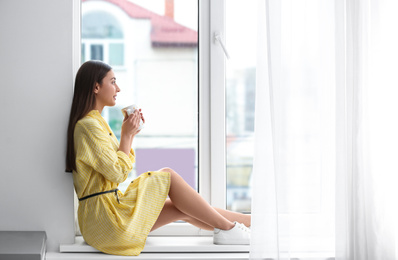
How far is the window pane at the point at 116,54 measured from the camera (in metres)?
2.30

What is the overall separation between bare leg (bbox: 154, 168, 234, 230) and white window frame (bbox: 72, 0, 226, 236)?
0.22 metres

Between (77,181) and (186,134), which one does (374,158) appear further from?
(77,181)

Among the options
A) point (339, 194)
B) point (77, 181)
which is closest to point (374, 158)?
point (339, 194)

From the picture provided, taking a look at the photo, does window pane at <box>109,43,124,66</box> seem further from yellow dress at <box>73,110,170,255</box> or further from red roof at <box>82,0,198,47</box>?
yellow dress at <box>73,110,170,255</box>

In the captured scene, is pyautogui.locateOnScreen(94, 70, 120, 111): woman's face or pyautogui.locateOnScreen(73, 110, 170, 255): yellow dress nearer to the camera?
pyautogui.locateOnScreen(73, 110, 170, 255): yellow dress

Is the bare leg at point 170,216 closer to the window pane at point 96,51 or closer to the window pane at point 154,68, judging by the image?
the window pane at point 154,68

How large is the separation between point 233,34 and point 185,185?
0.66 m

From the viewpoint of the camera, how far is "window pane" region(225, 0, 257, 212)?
2330mm

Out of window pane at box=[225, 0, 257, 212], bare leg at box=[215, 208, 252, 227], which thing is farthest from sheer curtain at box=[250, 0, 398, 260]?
window pane at box=[225, 0, 257, 212]

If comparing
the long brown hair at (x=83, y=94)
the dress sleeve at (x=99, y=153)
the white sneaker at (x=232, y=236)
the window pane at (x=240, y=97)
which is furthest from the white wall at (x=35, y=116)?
the window pane at (x=240, y=97)

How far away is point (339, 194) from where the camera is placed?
5.89ft

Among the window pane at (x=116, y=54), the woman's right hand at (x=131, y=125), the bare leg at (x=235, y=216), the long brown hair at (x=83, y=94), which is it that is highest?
the window pane at (x=116, y=54)

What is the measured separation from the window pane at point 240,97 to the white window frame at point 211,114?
0.14 ft

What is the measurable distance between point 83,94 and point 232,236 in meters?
0.75
